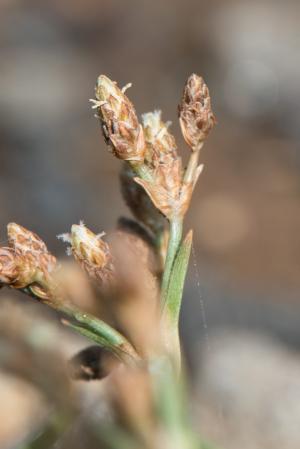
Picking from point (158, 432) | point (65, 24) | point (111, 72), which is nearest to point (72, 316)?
point (158, 432)

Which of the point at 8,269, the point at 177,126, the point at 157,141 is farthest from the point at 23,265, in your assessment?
the point at 177,126

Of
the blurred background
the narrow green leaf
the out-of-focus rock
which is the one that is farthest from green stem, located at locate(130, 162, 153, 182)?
the blurred background

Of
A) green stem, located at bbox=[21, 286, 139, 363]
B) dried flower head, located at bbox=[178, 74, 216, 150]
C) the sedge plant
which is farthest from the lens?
dried flower head, located at bbox=[178, 74, 216, 150]

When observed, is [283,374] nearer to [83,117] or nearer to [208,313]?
[208,313]

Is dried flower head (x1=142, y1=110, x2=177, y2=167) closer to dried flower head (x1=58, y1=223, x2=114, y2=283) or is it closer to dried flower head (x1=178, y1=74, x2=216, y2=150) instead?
dried flower head (x1=178, y1=74, x2=216, y2=150)

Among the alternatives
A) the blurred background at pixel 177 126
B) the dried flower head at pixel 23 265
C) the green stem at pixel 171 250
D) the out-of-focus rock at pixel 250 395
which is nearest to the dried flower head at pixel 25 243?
the dried flower head at pixel 23 265
